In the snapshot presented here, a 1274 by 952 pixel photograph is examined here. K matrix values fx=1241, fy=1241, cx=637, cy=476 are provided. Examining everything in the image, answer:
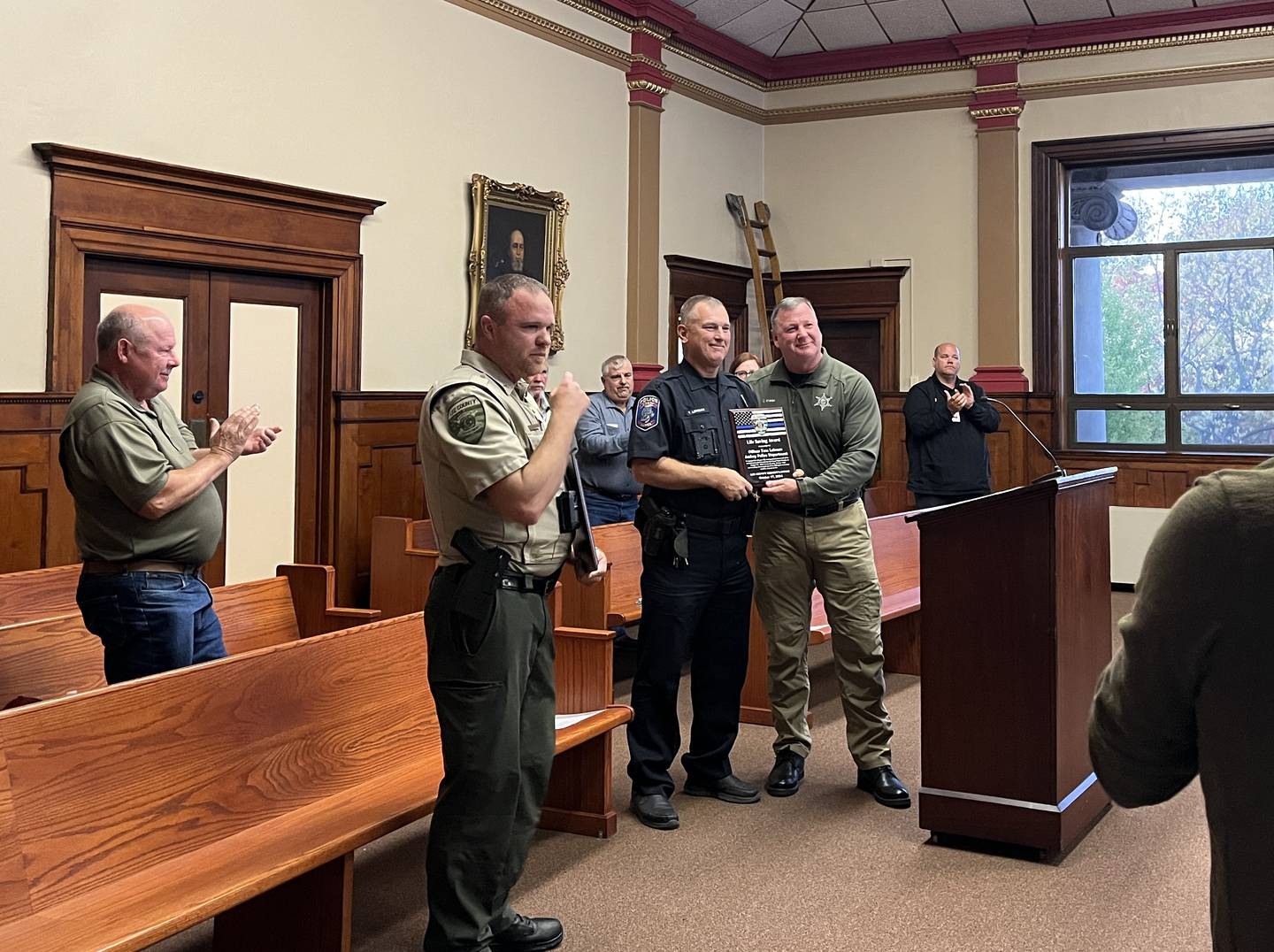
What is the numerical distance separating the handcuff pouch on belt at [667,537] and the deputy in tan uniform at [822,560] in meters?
0.37

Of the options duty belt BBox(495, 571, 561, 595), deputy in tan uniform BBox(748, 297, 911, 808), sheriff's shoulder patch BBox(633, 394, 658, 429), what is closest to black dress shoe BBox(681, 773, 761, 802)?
deputy in tan uniform BBox(748, 297, 911, 808)

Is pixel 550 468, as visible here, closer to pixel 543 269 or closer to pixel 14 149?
pixel 14 149

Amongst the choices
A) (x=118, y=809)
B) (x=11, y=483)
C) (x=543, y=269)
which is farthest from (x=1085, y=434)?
(x=118, y=809)

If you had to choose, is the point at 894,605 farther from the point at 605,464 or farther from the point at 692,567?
the point at 692,567

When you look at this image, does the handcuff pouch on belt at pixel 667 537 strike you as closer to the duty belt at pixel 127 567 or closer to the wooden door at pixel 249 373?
the duty belt at pixel 127 567

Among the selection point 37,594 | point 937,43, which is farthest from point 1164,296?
point 37,594

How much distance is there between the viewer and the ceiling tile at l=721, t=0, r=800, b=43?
877 cm

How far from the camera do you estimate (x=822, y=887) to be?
3230mm

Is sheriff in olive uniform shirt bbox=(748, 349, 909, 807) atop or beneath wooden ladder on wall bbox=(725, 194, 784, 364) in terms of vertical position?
beneath

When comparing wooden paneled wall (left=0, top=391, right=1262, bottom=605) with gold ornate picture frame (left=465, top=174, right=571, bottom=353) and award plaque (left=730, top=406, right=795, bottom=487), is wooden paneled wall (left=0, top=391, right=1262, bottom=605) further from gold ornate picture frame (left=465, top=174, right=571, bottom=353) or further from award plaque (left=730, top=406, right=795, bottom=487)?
award plaque (left=730, top=406, right=795, bottom=487)

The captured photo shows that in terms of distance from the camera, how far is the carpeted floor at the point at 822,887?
2908mm

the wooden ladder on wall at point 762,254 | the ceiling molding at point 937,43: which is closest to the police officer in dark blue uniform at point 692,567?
the ceiling molding at point 937,43

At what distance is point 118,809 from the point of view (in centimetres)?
242

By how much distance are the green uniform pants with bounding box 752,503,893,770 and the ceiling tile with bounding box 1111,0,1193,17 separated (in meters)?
6.08
